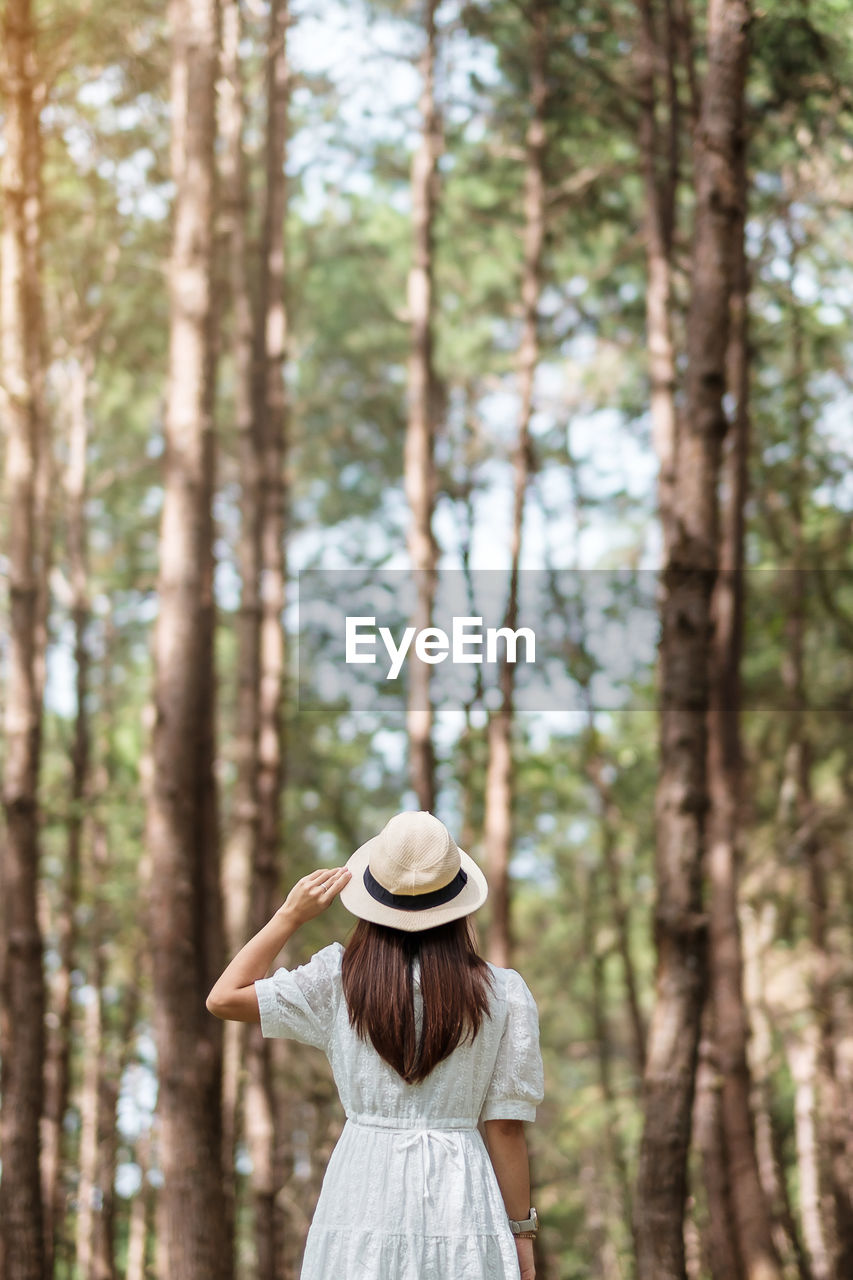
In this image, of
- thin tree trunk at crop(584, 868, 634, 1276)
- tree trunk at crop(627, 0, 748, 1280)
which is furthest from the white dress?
thin tree trunk at crop(584, 868, 634, 1276)

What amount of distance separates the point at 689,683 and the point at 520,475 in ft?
21.6

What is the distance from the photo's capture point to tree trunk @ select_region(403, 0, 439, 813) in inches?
442

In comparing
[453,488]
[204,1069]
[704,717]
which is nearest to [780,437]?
[453,488]

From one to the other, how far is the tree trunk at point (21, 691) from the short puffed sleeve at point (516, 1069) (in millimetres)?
7177

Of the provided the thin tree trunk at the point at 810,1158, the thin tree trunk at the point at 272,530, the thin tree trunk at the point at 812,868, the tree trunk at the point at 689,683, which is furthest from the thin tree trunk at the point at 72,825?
the thin tree trunk at the point at 810,1158

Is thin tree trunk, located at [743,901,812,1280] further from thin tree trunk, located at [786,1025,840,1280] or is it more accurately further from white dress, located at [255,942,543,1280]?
white dress, located at [255,942,543,1280]

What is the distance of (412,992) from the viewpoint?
295cm

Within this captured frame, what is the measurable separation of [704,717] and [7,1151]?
599 centimetres

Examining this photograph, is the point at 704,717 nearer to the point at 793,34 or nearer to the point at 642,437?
the point at 793,34

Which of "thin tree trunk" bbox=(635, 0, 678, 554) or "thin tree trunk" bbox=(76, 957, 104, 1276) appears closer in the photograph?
"thin tree trunk" bbox=(635, 0, 678, 554)

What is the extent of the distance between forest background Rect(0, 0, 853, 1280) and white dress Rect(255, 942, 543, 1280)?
12.0 feet

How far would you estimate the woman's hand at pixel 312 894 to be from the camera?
303 cm

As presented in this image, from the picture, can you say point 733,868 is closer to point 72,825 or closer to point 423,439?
point 423,439

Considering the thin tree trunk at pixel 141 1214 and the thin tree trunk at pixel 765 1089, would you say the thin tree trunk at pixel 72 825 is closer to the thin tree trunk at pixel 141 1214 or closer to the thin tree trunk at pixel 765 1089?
the thin tree trunk at pixel 141 1214
